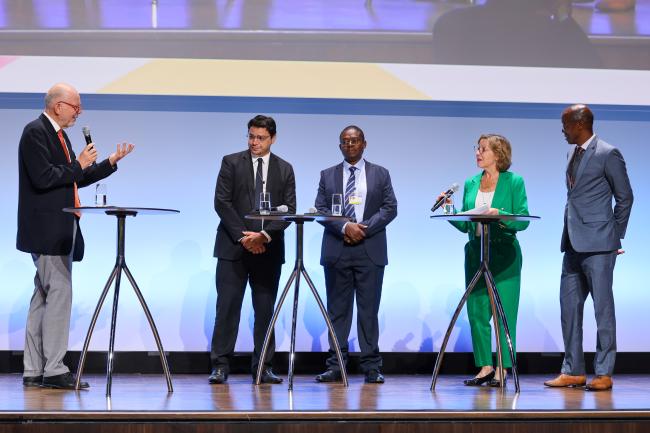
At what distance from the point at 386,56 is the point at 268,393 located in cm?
271

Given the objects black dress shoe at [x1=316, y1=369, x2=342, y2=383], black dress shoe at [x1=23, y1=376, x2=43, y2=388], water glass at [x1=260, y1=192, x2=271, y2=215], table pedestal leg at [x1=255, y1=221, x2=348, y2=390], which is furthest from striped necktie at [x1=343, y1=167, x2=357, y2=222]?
black dress shoe at [x1=23, y1=376, x2=43, y2=388]

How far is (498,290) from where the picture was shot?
18.4 feet

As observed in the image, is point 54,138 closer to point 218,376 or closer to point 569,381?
point 218,376

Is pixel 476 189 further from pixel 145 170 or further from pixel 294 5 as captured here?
pixel 145 170

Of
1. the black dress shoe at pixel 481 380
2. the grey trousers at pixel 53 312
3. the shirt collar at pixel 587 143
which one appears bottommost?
the black dress shoe at pixel 481 380

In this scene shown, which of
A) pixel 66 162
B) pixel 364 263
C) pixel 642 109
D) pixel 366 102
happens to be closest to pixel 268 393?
pixel 364 263

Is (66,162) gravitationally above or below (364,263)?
above

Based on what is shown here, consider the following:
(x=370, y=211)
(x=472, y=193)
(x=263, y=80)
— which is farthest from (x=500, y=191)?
(x=263, y=80)

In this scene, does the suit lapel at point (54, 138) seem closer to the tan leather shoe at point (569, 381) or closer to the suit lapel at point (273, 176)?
the suit lapel at point (273, 176)

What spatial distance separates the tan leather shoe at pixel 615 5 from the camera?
6352 mm

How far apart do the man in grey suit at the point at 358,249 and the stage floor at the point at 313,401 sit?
0.30 m

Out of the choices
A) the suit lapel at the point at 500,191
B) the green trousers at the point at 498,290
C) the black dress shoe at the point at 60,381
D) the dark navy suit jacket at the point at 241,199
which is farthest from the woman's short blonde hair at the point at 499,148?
the black dress shoe at the point at 60,381

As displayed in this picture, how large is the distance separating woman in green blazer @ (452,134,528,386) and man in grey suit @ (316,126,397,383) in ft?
1.84

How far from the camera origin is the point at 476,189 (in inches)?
223
